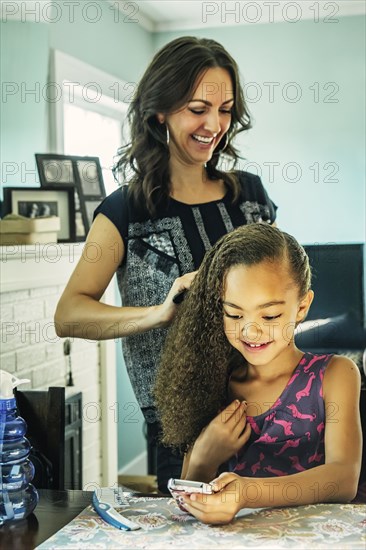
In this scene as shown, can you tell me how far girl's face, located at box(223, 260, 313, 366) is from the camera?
127 centimetres

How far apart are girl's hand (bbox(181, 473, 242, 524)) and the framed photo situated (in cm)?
167

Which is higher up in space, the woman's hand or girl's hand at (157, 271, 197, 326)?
girl's hand at (157, 271, 197, 326)

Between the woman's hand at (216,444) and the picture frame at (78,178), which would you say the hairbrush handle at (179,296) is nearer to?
the woman's hand at (216,444)

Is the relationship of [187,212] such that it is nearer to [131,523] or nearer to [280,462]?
[280,462]

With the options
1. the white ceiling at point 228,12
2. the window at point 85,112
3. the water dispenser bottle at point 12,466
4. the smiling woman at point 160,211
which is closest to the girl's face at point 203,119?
the smiling woman at point 160,211

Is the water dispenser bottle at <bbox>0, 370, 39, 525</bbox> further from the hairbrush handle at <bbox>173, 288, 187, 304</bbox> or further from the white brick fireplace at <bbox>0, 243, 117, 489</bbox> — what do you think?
the white brick fireplace at <bbox>0, 243, 117, 489</bbox>

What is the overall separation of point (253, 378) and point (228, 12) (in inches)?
132

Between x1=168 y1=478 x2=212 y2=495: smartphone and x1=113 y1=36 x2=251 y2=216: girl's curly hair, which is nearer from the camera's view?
x1=168 y1=478 x2=212 y2=495: smartphone

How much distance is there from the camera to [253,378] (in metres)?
1.37

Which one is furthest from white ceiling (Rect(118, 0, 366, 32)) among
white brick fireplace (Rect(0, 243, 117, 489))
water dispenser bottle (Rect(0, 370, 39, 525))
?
water dispenser bottle (Rect(0, 370, 39, 525))

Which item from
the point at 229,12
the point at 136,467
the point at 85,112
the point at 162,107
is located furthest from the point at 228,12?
the point at 162,107

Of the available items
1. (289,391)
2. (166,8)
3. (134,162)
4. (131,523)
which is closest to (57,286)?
(134,162)

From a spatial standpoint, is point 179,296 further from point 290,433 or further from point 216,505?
→ point 216,505

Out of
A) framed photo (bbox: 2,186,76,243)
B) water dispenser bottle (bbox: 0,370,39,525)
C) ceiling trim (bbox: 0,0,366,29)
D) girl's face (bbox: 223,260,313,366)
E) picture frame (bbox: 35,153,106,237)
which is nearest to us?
water dispenser bottle (bbox: 0,370,39,525)
